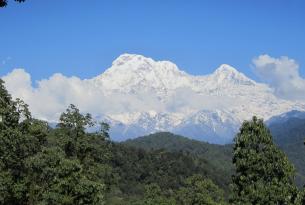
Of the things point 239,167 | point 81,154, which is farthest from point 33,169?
point 239,167

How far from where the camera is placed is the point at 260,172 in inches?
2012

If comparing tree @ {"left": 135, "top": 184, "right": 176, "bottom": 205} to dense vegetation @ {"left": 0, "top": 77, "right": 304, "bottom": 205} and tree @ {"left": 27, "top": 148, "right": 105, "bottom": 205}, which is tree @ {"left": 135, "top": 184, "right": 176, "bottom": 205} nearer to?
dense vegetation @ {"left": 0, "top": 77, "right": 304, "bottom": 205}

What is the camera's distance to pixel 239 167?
170 feet

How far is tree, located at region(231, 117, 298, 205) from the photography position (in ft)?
164

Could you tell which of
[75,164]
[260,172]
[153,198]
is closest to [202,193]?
[153,198]

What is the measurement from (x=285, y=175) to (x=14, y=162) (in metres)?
29.1

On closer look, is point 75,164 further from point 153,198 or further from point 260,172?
point 153,198

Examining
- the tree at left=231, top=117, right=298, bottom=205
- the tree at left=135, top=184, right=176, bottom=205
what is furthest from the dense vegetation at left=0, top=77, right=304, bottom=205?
the tree at left=135, top=184, right=176, bottom=205

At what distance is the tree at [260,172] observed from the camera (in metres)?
49.9

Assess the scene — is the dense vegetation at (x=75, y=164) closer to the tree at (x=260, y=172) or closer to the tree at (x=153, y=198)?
the tree at (x=260, y=172)

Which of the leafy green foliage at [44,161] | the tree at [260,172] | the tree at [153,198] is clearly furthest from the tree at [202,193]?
the tree at [260,172]

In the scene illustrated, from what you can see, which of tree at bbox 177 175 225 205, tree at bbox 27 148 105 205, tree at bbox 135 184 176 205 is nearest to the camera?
tree at bbox 27 148 105 205

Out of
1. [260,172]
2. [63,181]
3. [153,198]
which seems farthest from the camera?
[153,198]

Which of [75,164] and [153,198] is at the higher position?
[153,198]
